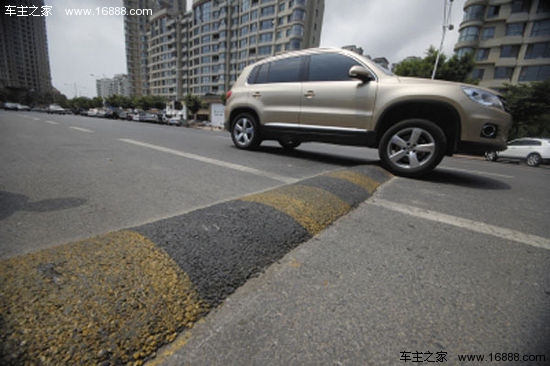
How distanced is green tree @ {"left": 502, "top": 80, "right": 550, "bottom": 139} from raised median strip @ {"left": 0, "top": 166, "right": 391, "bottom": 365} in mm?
23427

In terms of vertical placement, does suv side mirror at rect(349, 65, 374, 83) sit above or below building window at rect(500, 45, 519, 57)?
below

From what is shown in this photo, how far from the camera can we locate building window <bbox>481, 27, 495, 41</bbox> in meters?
30.5

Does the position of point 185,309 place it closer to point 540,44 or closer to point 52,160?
point 52,160

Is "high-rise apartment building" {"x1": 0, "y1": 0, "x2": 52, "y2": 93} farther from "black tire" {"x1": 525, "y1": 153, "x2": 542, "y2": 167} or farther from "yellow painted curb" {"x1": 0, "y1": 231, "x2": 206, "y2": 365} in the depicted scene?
"black tire" {"x1": 525, "y1": 153, "x2": 542, "y2": 167}

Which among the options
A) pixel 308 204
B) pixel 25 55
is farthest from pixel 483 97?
pixel 25 55

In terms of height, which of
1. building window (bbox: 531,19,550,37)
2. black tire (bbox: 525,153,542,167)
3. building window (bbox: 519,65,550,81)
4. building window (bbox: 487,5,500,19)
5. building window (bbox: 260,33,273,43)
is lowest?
black tire (bbox: 525,153,542,167)

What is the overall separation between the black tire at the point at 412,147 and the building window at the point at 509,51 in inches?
1585

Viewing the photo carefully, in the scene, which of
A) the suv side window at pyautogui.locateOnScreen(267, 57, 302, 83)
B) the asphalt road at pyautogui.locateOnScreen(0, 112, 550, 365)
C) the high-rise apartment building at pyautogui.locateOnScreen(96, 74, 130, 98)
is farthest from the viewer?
the high-rise apartment building at pyautogui.locateOnScreen(96, 74, 130, 98)

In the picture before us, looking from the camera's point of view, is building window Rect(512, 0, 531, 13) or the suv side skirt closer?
the suv side skirt

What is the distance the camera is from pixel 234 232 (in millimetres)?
1333

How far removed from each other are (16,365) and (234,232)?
0.86 m

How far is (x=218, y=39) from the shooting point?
2202 inches

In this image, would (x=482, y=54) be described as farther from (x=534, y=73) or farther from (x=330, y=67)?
(x=330, y=67)

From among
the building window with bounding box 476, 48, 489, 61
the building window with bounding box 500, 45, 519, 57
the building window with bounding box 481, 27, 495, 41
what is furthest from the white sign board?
the building window with bounding box 500, 45, 519, 57
